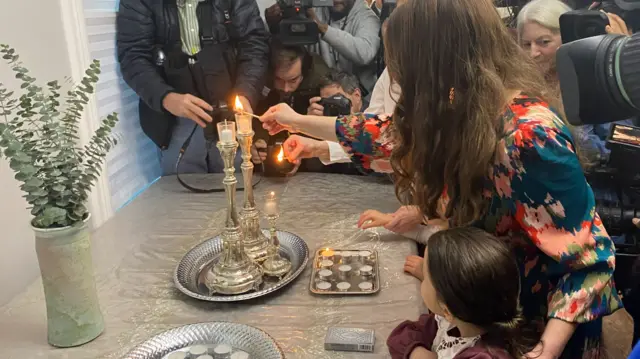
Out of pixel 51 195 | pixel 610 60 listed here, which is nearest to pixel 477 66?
pixel 610 60

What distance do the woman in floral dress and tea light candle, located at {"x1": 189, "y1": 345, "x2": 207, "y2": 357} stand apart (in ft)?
1.72

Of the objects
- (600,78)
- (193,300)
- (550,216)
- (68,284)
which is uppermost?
(600,78)

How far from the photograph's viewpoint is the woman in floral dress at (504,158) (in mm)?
944

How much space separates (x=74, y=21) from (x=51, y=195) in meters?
0.92

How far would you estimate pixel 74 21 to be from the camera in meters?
1.78

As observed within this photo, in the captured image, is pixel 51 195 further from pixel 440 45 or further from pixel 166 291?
pixel 440 45

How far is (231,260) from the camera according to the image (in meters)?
1.32

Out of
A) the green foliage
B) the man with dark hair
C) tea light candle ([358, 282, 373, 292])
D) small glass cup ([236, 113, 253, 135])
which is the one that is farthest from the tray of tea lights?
the man with dark hair

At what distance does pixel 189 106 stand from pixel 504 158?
1.43 meters

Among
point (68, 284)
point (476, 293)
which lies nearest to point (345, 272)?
point (476, 293)

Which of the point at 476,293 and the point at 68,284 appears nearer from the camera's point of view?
the point at 476,293

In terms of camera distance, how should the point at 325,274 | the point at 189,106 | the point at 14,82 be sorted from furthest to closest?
the point at 189,106, the point at 14,82, the point at 325,274

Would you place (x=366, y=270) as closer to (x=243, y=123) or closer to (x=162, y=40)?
(x=243, y=123)

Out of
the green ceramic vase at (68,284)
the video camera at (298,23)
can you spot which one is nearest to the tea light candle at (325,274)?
the green ceramic vase at (68,284)
